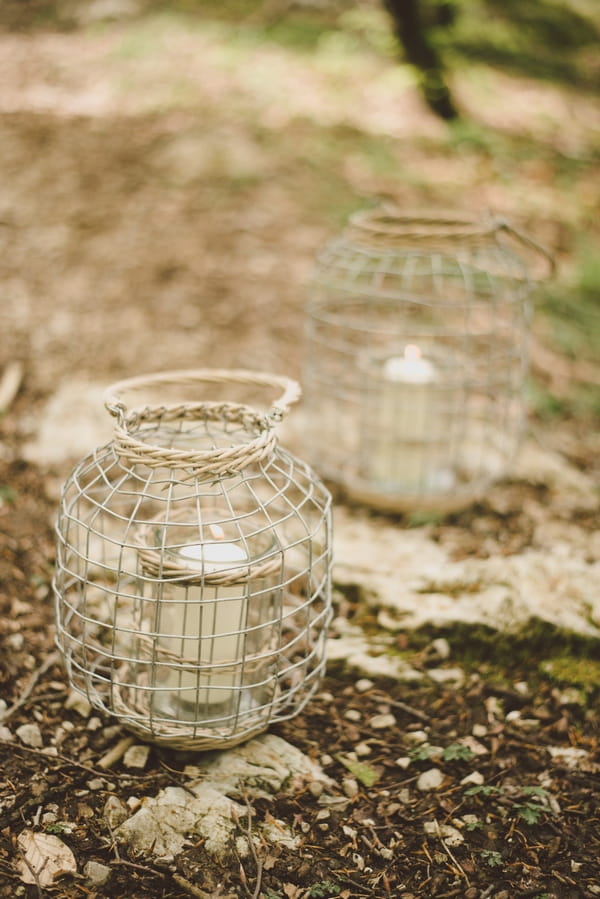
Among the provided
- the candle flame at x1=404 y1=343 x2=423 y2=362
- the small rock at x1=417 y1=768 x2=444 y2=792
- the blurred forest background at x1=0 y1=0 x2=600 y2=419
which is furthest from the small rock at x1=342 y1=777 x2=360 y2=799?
the blurred forest background at x1=0 y1=0 x2=600 y2=419

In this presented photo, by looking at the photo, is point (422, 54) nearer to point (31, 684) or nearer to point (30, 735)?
point (31, 684)

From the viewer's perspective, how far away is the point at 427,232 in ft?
10.3

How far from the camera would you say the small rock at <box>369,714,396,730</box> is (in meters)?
2.39

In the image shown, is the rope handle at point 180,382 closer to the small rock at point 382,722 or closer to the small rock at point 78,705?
the small rock at point 78,705

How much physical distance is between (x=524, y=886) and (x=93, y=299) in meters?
3.81

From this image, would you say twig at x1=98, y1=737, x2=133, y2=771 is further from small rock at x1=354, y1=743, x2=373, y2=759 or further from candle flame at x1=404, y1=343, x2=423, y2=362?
candle flame at x1=404, y1=343, x2=423, y2=362

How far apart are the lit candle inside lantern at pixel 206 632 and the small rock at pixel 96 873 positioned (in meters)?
0.40

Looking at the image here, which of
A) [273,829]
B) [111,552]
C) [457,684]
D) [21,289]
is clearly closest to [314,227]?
[21,289]

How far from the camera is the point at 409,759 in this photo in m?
2.28

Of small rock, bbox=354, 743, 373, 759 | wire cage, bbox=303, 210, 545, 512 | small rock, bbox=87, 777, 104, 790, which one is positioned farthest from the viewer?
wire cage, bbox=303, 210, 545, 512

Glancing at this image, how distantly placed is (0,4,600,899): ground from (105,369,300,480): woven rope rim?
89cm

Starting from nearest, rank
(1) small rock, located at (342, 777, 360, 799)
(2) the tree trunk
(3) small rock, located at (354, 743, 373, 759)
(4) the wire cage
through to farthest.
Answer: (1) small rock, located at (342, 777, 360, 799) < (3) small rock, located at (354, 743, 373, 759) < (4) the wire cage < (2) the tree trunk

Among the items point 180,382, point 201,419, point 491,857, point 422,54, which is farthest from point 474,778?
point 422,54

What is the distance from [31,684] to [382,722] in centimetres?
109
